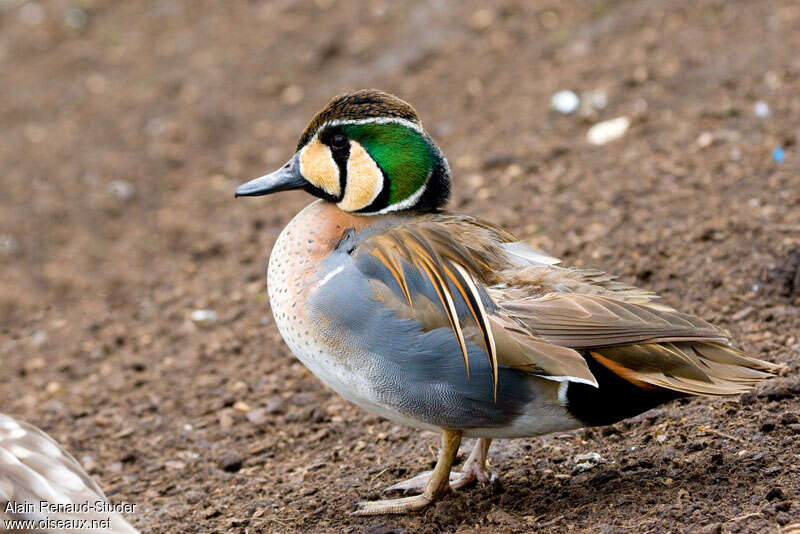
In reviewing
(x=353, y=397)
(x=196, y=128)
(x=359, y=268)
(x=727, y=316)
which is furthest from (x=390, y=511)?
(x=196, y=128)

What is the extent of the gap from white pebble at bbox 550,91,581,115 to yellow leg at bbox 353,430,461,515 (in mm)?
4642

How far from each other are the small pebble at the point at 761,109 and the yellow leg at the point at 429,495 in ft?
13.9

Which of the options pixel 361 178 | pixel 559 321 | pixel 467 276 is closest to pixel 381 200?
pixel 361 178

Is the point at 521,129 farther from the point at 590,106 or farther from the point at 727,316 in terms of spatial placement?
the point at 727,316

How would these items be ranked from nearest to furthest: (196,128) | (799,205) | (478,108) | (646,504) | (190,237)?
(646,504) → (799,205) → (190,237) → (478,108) → (196,128)

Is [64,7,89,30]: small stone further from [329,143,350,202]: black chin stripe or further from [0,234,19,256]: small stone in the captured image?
[329,143,350,202]: black chin stripe

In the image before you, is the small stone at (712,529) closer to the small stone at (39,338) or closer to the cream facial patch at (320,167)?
the cream facial patch at (320,167)

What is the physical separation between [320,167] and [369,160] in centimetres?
20

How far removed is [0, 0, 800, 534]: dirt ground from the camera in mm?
3855

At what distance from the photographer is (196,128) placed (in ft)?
30.1

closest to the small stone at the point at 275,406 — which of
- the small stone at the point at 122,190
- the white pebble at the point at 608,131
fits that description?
the white pebble at the point at 608,131

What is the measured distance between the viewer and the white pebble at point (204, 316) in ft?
20.5

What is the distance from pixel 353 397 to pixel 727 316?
6.94ft

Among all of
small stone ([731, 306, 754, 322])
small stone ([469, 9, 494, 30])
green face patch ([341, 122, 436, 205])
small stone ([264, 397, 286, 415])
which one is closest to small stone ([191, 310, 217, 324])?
small stone ([264, 397, 286, 415])
